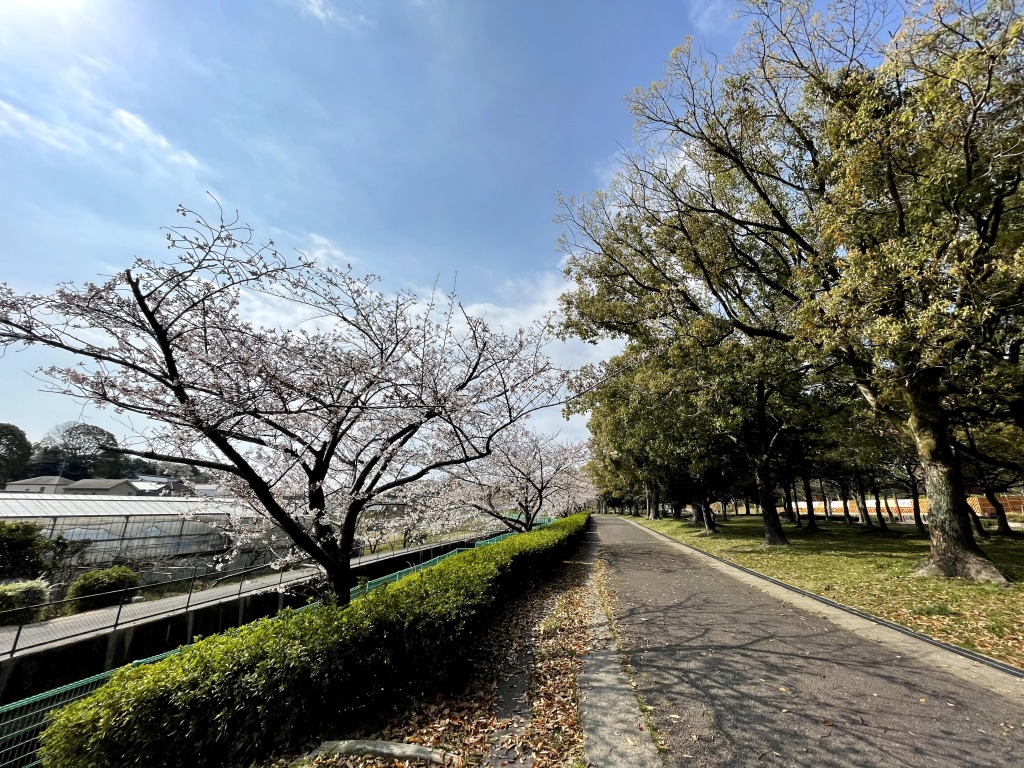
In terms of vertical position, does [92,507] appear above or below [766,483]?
below

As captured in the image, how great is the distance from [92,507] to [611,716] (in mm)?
24412

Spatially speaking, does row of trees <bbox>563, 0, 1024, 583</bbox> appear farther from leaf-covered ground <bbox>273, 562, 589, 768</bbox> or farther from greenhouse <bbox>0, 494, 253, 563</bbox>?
greenhouse <bbox>0, 494, 253, 563</bbox>

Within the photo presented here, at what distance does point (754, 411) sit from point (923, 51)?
12642 millimetres

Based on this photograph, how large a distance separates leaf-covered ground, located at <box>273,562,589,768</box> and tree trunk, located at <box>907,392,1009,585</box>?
321 inches

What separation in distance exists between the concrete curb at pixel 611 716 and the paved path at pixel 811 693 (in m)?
0.19

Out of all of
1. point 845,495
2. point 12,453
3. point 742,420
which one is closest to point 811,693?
point 742,420

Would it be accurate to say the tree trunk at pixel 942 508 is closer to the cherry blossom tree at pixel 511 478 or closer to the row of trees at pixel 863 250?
the row of trees at pixel 863 250

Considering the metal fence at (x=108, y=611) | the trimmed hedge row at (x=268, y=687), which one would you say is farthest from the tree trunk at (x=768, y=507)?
the metal fence at (x=108, y=611)

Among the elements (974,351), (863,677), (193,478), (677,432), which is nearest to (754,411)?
(677,432)

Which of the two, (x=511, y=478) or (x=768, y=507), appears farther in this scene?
(x=511, y=478)

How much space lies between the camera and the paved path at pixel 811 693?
3338 millimetres

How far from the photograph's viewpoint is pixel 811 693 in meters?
4.29

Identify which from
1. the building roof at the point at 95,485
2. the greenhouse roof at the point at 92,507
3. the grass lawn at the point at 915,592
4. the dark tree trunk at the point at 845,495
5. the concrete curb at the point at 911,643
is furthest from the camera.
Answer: the building roof at the point at 95,485

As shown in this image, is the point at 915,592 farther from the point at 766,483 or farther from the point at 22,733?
the point at 22,733
